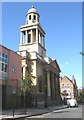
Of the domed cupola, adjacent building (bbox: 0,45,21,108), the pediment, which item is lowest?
adjacent building (bbox: 0,45,21,108)

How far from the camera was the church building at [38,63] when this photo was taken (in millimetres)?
58500

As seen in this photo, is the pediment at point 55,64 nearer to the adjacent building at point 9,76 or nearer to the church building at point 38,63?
the church building at point 38,63

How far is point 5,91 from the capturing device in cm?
3947

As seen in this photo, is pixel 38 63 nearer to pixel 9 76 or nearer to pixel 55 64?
pixel 55 64

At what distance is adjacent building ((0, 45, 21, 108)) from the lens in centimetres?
3919

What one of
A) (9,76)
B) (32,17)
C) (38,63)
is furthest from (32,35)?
(9,76)

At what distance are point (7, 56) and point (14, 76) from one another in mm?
4213

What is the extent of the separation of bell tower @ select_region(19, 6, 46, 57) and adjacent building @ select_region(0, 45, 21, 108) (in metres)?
22.6

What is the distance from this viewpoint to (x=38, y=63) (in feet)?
204

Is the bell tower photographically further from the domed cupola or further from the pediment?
the pediment

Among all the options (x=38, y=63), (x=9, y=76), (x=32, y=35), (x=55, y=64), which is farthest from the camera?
(x=55, y=64)

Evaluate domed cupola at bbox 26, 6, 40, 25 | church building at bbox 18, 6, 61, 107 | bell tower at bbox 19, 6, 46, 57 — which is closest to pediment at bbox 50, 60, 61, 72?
church building at bbox 18, 6, 61, 107

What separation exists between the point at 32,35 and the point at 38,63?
1056 cm

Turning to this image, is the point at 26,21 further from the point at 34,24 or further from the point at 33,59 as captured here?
the point at 33,59
